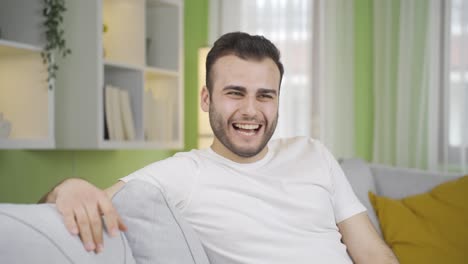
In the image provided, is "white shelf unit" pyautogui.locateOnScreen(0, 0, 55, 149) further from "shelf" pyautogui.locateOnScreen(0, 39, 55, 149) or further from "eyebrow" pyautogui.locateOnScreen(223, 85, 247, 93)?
"eyebrow" pyautogui.locateOnScreen(223, 85, 247, 93)

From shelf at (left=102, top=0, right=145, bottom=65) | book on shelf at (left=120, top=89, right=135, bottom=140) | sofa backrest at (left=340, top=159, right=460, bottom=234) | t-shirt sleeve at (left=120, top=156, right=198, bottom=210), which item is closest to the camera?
t-shirt sleeve at (left=120, top=156, right=198, bottom=210)

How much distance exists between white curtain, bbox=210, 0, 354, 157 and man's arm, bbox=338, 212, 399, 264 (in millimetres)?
2182

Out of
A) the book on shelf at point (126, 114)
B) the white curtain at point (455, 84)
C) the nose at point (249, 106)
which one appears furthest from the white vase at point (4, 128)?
the white curtain at point (455, 84)

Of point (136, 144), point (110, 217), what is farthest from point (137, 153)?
point (110, 217)

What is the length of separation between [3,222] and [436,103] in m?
3.05

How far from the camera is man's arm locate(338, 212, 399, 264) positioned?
1672 mm

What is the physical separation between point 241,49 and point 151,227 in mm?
624

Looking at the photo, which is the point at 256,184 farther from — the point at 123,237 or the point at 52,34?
the point at 52,34

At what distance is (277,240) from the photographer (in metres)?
1.52

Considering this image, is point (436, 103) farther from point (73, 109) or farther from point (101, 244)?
point (101, 244)

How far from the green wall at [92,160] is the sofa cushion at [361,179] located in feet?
4.81

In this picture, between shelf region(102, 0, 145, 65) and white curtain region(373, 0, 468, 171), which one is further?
white curtain region(373, 0, 468, 171)

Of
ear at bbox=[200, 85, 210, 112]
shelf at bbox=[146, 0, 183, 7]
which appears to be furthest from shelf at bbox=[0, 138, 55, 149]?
shelf at bbox=[146, 0, 183, 7]

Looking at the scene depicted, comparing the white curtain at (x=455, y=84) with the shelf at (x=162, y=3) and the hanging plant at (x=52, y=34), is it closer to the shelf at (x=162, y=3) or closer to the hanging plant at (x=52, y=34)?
the shelf at (x=162, y=3)
